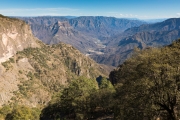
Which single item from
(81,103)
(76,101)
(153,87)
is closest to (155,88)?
(153,87)

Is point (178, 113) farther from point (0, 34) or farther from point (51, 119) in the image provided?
point (0, 34)

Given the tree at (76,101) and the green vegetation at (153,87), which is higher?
the green vegetation at (153,87)

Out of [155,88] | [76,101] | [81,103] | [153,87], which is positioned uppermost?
[153,87]

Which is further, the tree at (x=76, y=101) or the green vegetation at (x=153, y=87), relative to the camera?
the tree at (x=76, y=101)

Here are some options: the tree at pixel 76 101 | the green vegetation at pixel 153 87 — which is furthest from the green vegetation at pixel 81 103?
the green vegetation at pixel 153 87

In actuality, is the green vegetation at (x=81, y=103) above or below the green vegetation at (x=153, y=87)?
below

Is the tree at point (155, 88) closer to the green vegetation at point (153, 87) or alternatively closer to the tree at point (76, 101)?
the green vegetation at point (153, 87)

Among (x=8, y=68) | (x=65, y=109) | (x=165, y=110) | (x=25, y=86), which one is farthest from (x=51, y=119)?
(x=8, y=68)

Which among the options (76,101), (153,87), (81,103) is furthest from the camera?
(76,101)

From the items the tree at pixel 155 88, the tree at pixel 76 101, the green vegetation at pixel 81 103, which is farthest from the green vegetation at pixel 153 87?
the tree at pixel 76 101

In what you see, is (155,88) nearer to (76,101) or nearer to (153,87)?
(153,87)

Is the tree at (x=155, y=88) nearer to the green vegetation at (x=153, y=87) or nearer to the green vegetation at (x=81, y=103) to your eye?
the green vegetation at (x=153, y=87)

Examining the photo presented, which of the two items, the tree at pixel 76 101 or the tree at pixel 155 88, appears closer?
the tree at pixel 155 88
